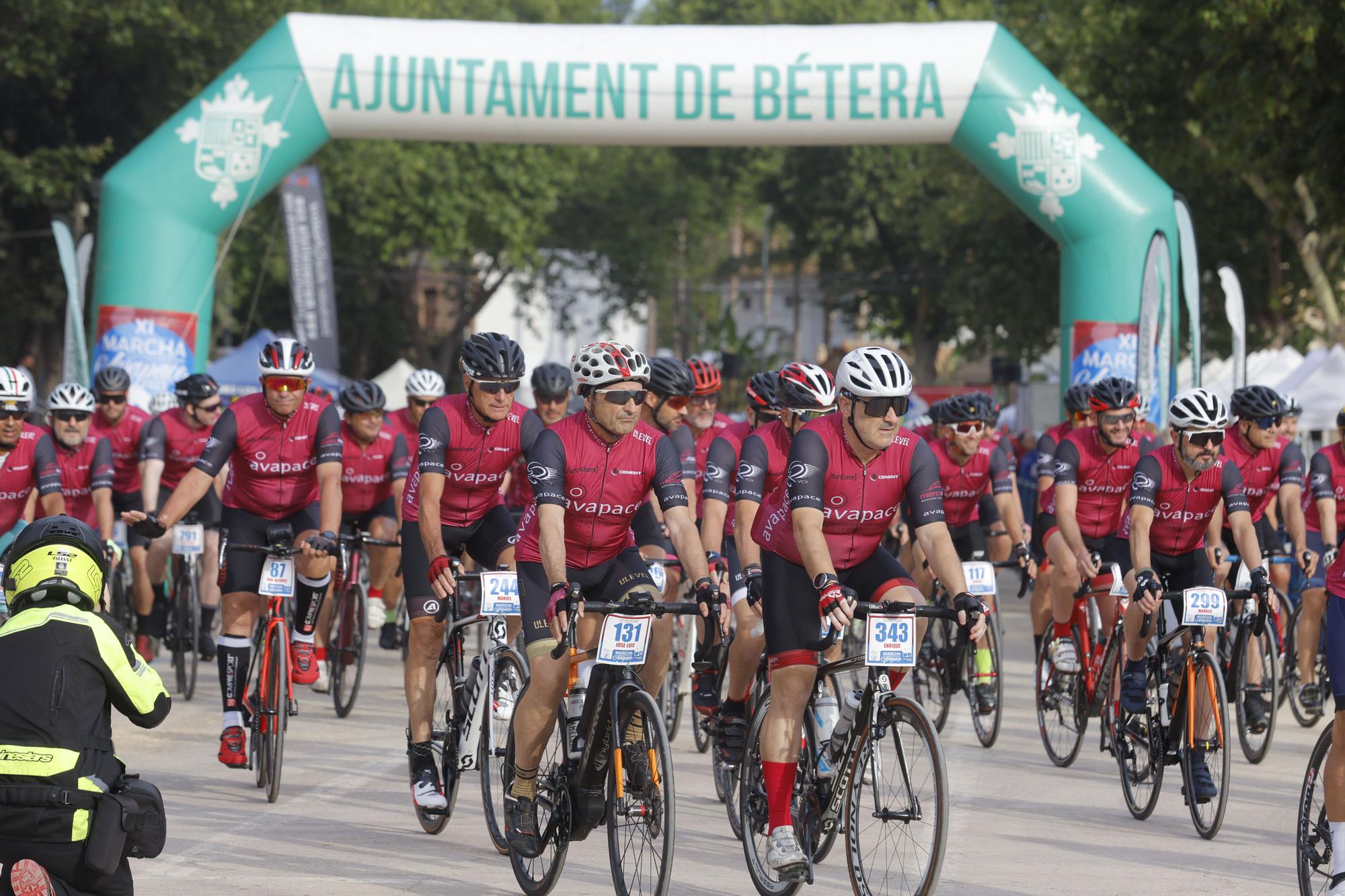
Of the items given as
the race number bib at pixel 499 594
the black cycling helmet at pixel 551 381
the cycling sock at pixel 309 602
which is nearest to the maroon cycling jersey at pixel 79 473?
the black cycling helmet at pixel 551 381

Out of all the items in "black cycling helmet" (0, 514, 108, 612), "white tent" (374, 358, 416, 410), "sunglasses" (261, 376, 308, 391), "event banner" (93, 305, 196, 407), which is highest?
"white tent" (374, 358, 416, 410)

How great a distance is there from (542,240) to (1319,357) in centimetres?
4179

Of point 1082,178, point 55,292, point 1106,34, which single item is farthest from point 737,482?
point 55,292

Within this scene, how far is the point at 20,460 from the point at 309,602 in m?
2.01

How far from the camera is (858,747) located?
6578 mm

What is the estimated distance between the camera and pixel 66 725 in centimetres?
505

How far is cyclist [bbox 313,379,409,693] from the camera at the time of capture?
1280cm

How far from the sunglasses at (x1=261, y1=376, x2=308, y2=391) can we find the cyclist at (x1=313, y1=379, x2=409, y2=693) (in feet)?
10.2

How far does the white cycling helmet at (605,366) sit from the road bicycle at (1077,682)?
3926 millimetres

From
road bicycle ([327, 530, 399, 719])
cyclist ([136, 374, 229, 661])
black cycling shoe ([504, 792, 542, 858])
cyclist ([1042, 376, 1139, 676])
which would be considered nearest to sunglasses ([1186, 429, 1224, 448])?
cyclist ([1042, 376, 1139, 676])

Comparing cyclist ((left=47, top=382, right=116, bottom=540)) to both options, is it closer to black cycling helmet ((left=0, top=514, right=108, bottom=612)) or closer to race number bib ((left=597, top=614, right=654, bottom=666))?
race number bib ((left=597, top=614, right=654, bottom=666))

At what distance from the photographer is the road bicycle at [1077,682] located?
1041 centimetres

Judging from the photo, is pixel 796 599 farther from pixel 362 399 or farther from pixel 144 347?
pixel 144 347

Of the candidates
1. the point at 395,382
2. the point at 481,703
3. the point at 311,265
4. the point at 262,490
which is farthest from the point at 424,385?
the point at 395,382
